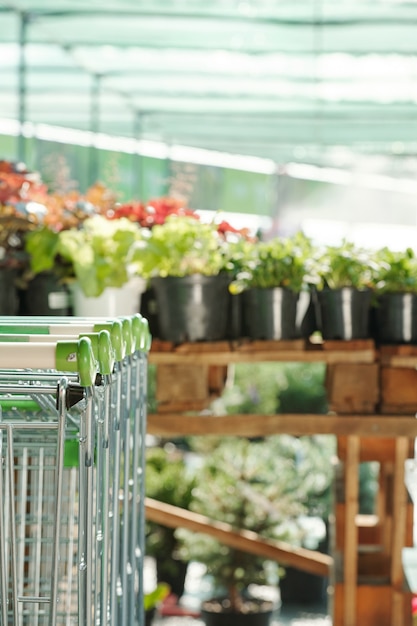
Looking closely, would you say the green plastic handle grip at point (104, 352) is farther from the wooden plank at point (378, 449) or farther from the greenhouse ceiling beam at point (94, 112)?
the greenhouse ceiling beam at point (94, 112)

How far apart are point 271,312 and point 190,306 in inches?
9.0

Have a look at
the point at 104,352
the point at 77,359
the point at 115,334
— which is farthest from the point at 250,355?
the point at 77,359

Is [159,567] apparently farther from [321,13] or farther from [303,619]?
[321,13]

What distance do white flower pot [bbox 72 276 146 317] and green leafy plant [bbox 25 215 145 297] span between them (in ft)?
0.07

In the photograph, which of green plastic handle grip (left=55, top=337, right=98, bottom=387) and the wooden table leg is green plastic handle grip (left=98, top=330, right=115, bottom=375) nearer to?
green plastic handle grip (left=55, top=337, right=98, bottom=387)

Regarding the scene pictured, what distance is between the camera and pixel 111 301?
307 cm

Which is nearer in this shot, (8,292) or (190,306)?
(190,306)

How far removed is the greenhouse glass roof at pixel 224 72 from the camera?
6039 mm

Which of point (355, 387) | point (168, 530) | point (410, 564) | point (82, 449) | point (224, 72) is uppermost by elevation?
point (224, 72)

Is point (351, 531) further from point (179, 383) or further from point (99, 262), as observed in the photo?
point (99, 262)

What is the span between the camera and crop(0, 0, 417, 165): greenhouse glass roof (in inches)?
238

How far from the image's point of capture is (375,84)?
758cm

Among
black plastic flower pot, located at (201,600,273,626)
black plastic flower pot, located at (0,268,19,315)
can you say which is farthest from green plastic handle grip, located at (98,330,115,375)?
black plastic flower pot, located at (201,600,273,626)

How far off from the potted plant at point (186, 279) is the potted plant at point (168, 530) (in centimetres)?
217
